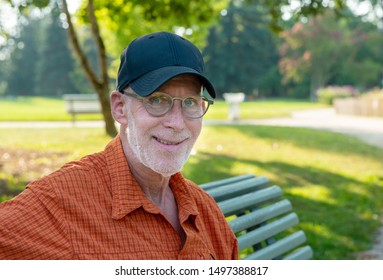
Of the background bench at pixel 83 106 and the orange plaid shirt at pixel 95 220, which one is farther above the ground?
the background bench at pixel 83 106

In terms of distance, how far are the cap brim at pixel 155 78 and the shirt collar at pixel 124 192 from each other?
0.25 m

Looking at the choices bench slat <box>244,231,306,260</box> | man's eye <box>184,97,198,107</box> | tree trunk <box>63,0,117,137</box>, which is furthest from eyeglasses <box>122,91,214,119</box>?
tree trunk <box>63,0,117,137</box>

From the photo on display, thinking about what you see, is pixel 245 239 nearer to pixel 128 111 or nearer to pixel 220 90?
pixel 128 111

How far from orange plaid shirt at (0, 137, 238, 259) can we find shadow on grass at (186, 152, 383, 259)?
2.95 m

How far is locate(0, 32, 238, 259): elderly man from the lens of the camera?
1648 mm

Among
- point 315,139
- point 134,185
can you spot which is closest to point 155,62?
point 134,185

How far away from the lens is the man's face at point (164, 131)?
6.04 ft

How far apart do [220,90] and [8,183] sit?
158ft

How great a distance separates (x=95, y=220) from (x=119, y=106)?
41 centimetres

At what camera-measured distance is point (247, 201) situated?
→ 119 inches

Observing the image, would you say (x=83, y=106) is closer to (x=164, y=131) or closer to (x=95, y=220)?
(x=164, y=131)

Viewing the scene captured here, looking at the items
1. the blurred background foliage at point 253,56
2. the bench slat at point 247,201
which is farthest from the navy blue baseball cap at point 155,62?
the blurred background foliage at point 253,56

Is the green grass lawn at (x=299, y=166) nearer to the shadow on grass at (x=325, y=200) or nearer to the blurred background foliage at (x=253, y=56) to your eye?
the shadow on grass at (x=325, y=200)

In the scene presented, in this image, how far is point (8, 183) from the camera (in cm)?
658
